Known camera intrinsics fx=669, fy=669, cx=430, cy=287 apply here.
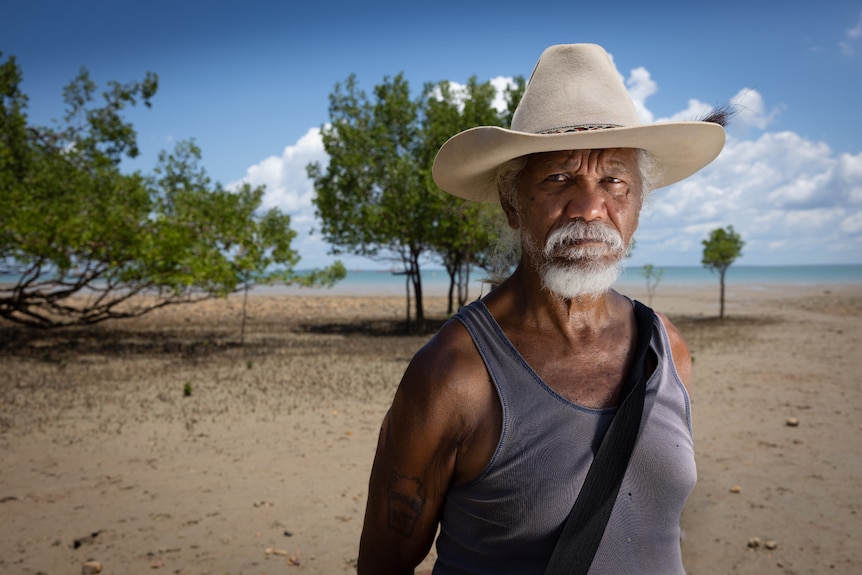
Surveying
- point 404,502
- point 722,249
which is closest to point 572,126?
point 404,502

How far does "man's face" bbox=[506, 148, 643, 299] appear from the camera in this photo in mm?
1629

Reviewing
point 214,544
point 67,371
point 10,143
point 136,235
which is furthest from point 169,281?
point 214,544

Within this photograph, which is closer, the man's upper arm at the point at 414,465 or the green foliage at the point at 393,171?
the man's upper arm at the point at 414,465

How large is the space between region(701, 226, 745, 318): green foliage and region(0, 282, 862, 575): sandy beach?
9.86 m

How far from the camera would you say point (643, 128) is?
1.62m

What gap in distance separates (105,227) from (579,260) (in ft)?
42.5

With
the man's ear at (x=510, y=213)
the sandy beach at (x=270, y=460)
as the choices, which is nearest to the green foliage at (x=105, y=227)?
the sandy beach at (x=270, y=460)

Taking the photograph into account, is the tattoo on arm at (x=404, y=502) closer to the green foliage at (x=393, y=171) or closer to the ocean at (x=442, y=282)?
the green foliage at (x=393, y=171)

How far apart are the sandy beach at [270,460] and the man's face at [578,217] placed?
3.51 meters

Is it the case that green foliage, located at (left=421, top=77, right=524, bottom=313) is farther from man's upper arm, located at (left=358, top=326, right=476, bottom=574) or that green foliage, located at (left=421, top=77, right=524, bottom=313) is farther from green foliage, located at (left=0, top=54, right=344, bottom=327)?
man's upper arm, located at (left=358, top=326, right=476, bottom=574)

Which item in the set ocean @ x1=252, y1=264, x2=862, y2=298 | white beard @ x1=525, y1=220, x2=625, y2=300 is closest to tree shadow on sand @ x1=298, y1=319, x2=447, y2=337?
ocean @ x1=252, y1=264, x2=862, y2=298

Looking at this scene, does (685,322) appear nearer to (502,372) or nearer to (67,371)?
(67,371)

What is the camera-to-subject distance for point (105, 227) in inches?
502

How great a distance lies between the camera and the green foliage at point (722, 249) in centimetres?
2353
